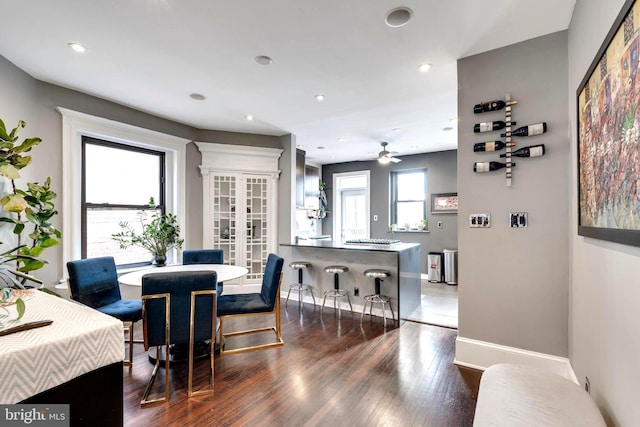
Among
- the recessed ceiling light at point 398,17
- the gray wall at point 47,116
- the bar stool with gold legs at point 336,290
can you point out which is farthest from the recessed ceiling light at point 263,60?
the bar stool with gold legs at point 336,290

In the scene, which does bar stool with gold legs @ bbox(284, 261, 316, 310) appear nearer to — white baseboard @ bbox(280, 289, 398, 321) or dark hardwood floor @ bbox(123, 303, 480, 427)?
white baseboard @ bbox(280, 289, 398, 321)

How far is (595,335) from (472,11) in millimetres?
2185

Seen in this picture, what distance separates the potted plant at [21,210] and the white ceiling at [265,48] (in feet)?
2.71

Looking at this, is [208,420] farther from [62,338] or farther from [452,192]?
[452,192]

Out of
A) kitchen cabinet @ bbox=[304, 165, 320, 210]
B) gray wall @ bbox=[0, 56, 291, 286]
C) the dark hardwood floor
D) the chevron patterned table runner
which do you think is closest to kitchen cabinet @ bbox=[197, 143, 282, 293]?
gray wall @ bbox=[0, 56, 291, 286]

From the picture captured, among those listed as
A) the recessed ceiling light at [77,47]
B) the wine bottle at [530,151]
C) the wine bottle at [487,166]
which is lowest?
the wine bottle at [487,166]

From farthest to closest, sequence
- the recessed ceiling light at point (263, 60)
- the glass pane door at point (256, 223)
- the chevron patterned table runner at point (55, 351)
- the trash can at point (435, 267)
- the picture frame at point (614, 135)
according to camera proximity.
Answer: the trash can at point (435, 267), the glass pane door at point (256, 223), the recessed ceiling light at point (263, 60), the picture frame at point (614, 135), the chevron patterned table runner at point (55, 351)

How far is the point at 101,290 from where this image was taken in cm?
283

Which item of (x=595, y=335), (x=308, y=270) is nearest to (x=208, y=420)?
(x=595, y=335)

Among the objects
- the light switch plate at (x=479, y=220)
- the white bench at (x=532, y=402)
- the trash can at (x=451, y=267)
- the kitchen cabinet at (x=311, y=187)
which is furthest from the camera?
the kitchen cabinet at (x=311, y=187)

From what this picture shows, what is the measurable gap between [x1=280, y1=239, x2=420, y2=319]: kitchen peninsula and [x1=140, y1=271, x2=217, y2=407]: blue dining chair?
2.17 m

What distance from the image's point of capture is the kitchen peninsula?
3.80 m

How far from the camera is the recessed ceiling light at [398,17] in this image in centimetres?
204

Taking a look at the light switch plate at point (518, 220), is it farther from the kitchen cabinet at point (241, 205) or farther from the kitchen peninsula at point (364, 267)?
the kitchen cabinet at point (241, 205)
